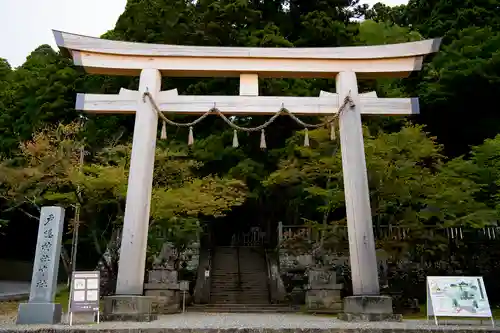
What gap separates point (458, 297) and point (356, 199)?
2.66 meters

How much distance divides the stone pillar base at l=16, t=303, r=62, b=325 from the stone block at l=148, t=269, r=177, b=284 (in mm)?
5631

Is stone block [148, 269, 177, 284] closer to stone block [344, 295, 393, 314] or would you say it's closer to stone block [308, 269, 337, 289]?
stone block [308, 269, 337, 289]

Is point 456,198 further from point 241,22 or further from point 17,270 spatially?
point 17,270

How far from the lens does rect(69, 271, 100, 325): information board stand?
8.34 meters

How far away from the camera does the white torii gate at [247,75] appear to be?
31.7ft

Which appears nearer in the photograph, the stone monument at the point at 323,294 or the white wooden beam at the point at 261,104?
the white wooden beam at the point at 261,104

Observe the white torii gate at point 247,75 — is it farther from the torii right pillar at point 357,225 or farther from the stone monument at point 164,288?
the stone monument at point 164,288

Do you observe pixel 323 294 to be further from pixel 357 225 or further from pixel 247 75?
pixel 247 75

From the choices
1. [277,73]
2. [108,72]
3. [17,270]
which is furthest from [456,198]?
[17,270]

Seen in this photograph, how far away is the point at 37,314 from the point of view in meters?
8.22

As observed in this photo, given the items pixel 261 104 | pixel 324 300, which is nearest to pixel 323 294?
pixel 324 300

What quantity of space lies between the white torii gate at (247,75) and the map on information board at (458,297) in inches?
77.9

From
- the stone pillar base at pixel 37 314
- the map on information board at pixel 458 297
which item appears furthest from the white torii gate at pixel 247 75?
the stone pillar base at pixel 37 314

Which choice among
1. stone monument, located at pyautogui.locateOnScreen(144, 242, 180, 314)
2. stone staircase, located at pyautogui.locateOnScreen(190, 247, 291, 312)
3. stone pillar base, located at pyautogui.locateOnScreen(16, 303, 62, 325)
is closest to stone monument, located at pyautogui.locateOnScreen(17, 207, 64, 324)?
stone pillar base, located at pyautogui.locateOnScreen(16, 303, 62, 325)
